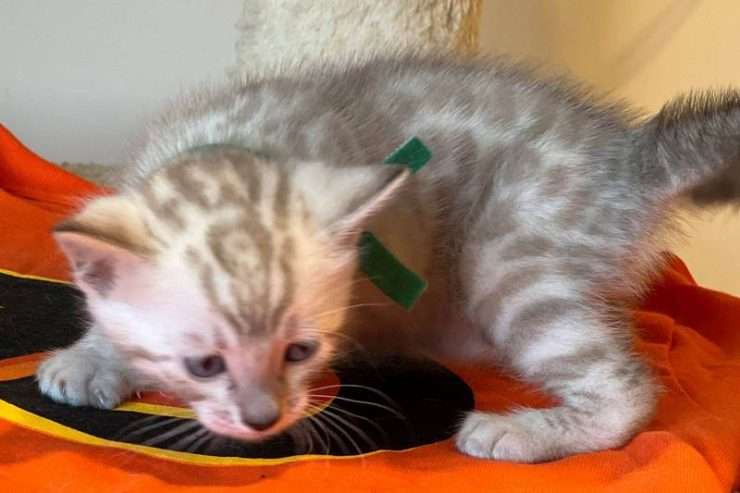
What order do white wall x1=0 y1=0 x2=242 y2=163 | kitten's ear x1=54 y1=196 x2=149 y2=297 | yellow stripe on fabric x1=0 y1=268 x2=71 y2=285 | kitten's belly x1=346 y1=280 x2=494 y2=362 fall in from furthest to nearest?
white wall x1=0 y1=0 x2=242 y2=163 → yellow stripe on fabric x1=0 y1=268 x2=71 y2=285 → kitten's belly x1=346 y1=280 x2=494 y2=362 → kitten's ear x1=54 y1=196 x2=149 y2=297

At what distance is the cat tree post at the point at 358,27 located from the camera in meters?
1.79

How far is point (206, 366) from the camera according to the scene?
94 centimetres

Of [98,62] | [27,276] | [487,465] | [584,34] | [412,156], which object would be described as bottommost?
[487,465]

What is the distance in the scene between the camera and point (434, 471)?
102 cm

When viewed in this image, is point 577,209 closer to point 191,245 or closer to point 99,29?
point 191,245

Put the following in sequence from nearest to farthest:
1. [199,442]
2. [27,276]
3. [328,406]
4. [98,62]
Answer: [199,442] < [328,406] < [27,276] < [98,62]

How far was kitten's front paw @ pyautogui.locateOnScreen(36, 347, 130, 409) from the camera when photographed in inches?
43.4

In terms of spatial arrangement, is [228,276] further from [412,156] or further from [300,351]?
[412,156]

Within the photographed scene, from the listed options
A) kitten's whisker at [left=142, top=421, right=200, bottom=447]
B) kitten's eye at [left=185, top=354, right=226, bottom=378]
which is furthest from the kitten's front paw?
kitten's eye at [left=185, top=354, right=226, bottom=378]

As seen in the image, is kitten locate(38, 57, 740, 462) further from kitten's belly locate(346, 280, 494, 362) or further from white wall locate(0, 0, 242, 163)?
white wall locate(0, 0, 242, 163)

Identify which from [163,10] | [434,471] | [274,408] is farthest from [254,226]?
[163,10]

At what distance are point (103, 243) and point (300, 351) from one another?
23cm

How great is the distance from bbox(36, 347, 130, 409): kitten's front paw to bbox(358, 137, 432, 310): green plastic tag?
1.05ft

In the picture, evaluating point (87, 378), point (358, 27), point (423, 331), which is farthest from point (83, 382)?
point (358, 27)
